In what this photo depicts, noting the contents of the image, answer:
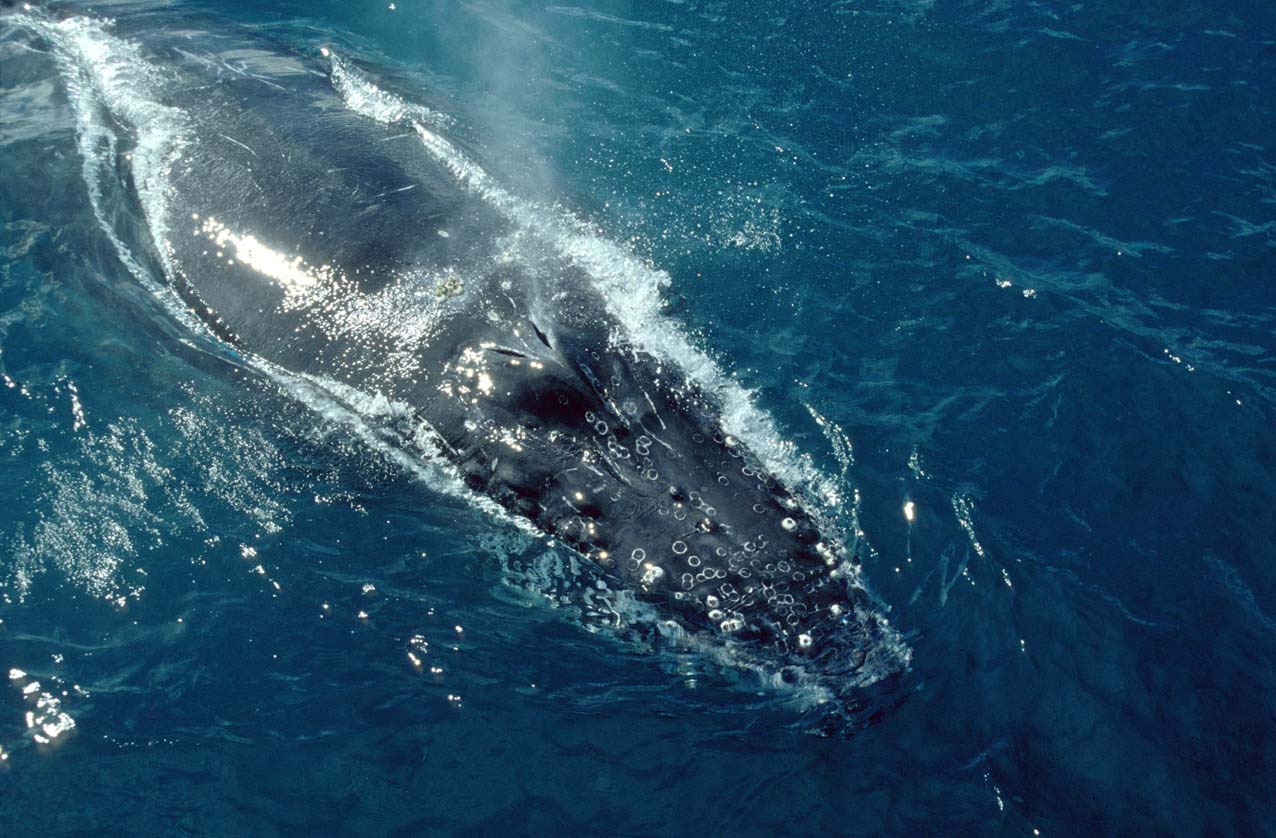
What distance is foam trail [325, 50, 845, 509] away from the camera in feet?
38.1

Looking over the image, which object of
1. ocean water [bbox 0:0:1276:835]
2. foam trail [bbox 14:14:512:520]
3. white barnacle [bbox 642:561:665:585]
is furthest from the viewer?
foam trail [bbox 14:14:512:520]

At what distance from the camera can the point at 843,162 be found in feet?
52.0

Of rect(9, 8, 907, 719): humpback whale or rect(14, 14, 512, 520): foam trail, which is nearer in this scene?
rect(9, 8, 907, 719): humpback whale

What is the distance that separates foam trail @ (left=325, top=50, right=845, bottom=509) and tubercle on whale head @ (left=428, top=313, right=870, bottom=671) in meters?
0.58

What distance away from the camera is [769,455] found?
37.8ft

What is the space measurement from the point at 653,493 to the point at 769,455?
192 centimetres

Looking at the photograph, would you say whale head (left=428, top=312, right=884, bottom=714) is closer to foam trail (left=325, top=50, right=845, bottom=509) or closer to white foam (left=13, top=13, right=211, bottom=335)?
foam trail (left=325, top=50, right=845, bottom=509)

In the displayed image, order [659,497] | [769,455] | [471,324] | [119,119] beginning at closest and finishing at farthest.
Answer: [659,497] < [471,324] < [769,455] < [119,119]

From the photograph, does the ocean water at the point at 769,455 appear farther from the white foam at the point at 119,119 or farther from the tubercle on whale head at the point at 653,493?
the tubercle on whale head at the point at 653,493

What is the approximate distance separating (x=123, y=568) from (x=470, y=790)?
4.81 m

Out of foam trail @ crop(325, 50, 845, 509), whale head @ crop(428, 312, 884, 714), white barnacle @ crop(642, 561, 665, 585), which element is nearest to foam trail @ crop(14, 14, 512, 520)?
whale head @ crop(428, 312, 884, 714)

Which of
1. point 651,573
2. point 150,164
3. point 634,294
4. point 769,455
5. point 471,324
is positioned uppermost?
point 150,164

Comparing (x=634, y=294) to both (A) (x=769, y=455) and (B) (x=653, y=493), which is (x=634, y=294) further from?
(B) (x=653, y=493)

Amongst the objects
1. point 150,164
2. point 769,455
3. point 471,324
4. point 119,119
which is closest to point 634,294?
point 471,324
